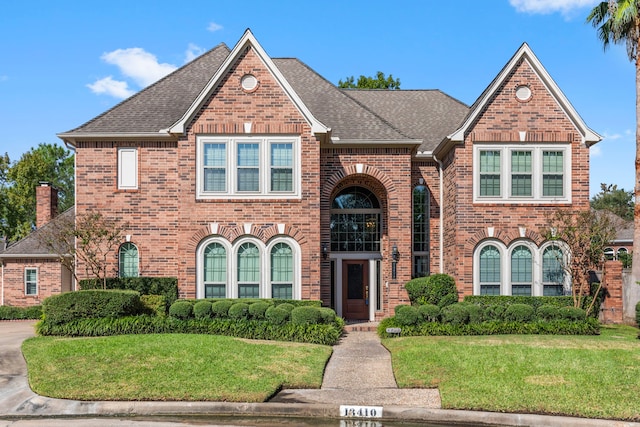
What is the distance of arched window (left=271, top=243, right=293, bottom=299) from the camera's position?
60.5 feet

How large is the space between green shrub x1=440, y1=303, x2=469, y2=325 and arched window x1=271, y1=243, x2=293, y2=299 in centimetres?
509

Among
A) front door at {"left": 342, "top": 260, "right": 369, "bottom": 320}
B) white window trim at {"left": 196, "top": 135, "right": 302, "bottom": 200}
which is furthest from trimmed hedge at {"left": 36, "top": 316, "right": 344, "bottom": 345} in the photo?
front door at {"left": 342, "top": 260, "right": 369, "bottom": 320}

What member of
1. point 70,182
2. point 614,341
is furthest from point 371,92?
point 70,182

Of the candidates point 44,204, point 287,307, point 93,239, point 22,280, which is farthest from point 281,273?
point 44,204

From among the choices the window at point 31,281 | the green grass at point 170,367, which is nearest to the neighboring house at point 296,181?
the green grass at point 170,367

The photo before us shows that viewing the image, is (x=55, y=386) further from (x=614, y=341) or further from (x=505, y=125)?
(x=505, y=125)

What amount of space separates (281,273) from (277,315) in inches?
97.8

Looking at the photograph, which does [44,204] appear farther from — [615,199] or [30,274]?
[615,199]

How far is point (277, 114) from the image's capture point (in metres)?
18.3

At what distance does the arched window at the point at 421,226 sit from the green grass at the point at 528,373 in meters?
6.15

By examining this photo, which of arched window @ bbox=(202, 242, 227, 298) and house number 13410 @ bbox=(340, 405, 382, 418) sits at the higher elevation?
arched window @ bbox=(202, 242, 227, 298)

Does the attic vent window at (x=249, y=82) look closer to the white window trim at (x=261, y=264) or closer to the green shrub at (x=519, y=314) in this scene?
the white window trim at (x=261, y=264)

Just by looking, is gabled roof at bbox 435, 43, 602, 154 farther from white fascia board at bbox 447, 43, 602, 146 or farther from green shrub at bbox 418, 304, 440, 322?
green shrub at bbox 418, 304, 440, 322

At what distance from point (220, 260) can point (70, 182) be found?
5795 centimetres
